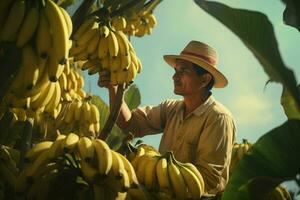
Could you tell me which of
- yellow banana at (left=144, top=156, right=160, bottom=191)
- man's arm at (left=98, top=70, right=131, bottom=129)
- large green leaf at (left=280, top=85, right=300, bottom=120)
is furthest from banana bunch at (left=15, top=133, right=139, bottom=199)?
large green leaf at (left=280, top=85, right=300, bottom=120)

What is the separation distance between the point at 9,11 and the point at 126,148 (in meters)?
1.10

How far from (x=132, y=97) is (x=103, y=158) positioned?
2.58m

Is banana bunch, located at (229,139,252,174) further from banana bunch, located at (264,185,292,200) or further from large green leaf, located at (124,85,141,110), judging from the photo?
banana bunch, located at (264,185,292,200)

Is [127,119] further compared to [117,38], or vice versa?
[127,119]

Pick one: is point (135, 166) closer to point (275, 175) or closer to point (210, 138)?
point (275, 175)

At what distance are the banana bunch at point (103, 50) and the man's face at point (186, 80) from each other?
1.31 meters

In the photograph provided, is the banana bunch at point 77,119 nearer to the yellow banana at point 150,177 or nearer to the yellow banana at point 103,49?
the yellow banana at point 103,49

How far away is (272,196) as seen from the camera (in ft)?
8.81

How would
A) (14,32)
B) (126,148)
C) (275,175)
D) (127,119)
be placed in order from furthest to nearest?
(127,119)
(126,148)
(275,175)
(14,32)

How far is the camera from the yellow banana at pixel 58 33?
1.90 meters

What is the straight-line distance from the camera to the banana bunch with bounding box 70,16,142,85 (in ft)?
9.52

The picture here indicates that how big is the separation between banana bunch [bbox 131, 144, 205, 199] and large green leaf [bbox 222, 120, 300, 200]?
24 centimetres

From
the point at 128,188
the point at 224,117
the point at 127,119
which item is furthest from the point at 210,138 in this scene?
the point at 128,188

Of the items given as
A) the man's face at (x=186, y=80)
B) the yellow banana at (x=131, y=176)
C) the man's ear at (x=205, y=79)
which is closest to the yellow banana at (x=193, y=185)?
the yellow banana at (x=131, y=176)
